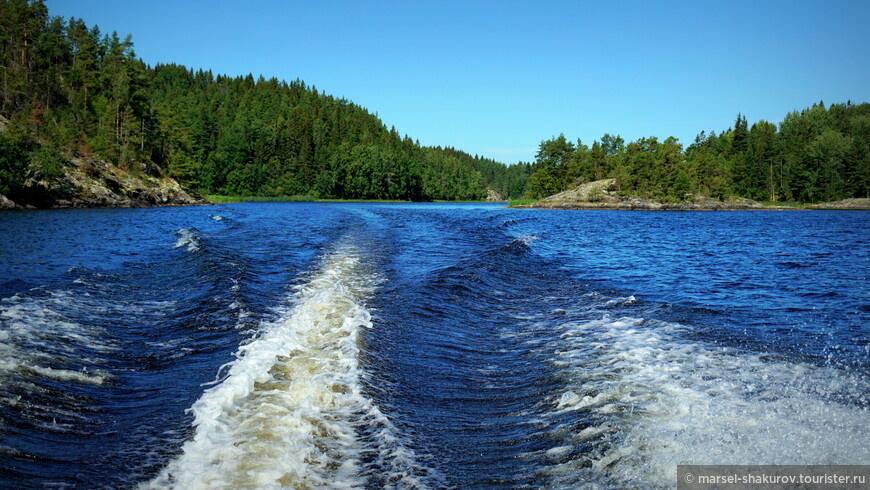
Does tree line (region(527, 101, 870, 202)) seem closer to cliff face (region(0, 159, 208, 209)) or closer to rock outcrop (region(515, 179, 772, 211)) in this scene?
rock outcrop (region(515, 179, 772, 211))

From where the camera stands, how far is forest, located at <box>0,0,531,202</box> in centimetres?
5894

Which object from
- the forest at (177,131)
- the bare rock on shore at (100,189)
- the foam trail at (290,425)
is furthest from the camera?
the forest at (177,131)

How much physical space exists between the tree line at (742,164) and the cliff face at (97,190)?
81271 millimetres

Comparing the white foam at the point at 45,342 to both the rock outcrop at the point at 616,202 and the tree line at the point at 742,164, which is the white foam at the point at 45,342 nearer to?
the rock outcrop at the point at 616,202

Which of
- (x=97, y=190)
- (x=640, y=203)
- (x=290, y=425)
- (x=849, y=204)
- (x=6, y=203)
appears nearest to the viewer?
(x=290, y=425)

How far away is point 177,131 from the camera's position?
9275cm

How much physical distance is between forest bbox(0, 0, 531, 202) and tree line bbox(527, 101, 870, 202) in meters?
46.4

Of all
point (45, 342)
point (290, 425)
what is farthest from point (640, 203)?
point (290, 425)

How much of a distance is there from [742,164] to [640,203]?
139 ft

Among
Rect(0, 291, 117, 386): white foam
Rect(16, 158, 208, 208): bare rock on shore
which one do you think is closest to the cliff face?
Rect(16, 158, 208, 208): bare rock on shore

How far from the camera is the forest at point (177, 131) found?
58.9m

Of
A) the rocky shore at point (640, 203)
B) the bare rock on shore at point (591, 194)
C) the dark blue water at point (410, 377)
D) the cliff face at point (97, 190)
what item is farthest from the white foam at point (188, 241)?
the bare rock on shore at point (591, 194)

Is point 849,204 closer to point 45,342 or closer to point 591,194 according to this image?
point 591,194

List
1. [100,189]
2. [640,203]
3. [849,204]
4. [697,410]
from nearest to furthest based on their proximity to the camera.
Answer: [697,410] < [100,189] < [849,204] < [640,203]
